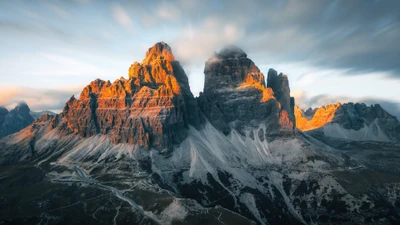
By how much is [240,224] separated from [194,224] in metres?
29.1

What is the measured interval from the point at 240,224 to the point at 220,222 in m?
12.7

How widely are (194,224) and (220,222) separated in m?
16.5

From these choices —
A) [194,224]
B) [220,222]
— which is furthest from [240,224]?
[194,224]

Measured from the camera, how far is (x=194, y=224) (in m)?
199

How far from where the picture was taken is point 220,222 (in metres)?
199

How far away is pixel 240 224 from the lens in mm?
198750

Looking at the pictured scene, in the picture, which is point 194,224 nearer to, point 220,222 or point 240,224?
point 220,222
